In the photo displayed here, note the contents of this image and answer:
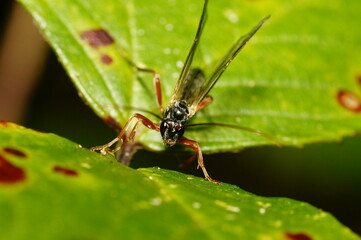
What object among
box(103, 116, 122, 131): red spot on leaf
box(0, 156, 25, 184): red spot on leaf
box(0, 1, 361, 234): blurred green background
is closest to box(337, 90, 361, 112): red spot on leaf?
box(103, 116, 122, 131): red spot on leaf

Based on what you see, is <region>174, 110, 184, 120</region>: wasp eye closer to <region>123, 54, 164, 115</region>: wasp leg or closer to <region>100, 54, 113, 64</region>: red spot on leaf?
<region>123, 54, 164, 115</region>: wasp leg

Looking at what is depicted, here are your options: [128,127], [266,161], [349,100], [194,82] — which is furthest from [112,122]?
[266,161]

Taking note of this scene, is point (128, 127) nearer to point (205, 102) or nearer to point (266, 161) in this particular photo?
point (205, 102)

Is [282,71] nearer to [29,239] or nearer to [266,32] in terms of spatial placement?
[266,32]

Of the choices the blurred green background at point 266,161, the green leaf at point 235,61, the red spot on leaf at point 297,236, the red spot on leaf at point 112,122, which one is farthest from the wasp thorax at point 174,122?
the blurred green background at point 266,161

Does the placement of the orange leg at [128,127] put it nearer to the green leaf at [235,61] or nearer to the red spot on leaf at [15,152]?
the green leaf at [235,61]

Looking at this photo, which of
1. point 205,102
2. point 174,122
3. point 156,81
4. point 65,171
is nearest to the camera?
point 65,171

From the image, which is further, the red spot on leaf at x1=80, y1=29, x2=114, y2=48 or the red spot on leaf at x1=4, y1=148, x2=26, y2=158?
A: the red spot on leaf at x1=80, y1=29, x2=114, y2=48
